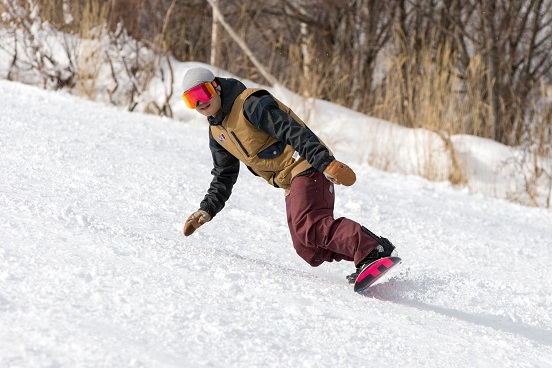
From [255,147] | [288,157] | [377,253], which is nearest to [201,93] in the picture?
[255,147]

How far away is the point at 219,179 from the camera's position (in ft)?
9.86

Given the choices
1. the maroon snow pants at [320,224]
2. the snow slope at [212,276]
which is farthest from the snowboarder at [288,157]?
the snow slope at [212,276]

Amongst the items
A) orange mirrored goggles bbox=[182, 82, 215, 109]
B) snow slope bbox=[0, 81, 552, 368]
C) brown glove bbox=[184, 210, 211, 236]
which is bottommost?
snow slope bbox=[0, 81, 552, 368]

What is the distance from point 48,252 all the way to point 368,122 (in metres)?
5.17

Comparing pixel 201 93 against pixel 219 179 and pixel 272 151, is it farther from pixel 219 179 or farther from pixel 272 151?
pixel 219 179

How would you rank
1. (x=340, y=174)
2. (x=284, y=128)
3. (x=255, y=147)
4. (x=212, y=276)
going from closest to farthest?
(x=212, y=276) < (x=340, y=174) < (x=284, y=128) < (x=255, y=147)

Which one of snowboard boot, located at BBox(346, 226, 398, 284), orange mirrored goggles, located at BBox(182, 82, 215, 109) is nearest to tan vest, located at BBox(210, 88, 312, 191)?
orange mirrored goggles, located at BBox(182, 82, 215, 109)

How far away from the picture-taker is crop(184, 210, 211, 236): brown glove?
285cm

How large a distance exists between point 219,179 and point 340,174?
0.67 m

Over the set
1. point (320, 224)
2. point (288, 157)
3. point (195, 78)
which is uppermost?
point (195, 78)

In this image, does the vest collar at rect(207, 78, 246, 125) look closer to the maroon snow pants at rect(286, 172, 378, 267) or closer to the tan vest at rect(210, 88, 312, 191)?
the tan vest at rect(210, 88, 312, 191)

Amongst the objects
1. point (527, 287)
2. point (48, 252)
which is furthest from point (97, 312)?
point (527, 287)

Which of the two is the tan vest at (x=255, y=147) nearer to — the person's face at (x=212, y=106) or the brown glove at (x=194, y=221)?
the person's face at (x=212, y=106)

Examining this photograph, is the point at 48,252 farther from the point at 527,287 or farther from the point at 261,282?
the point at 527,287
